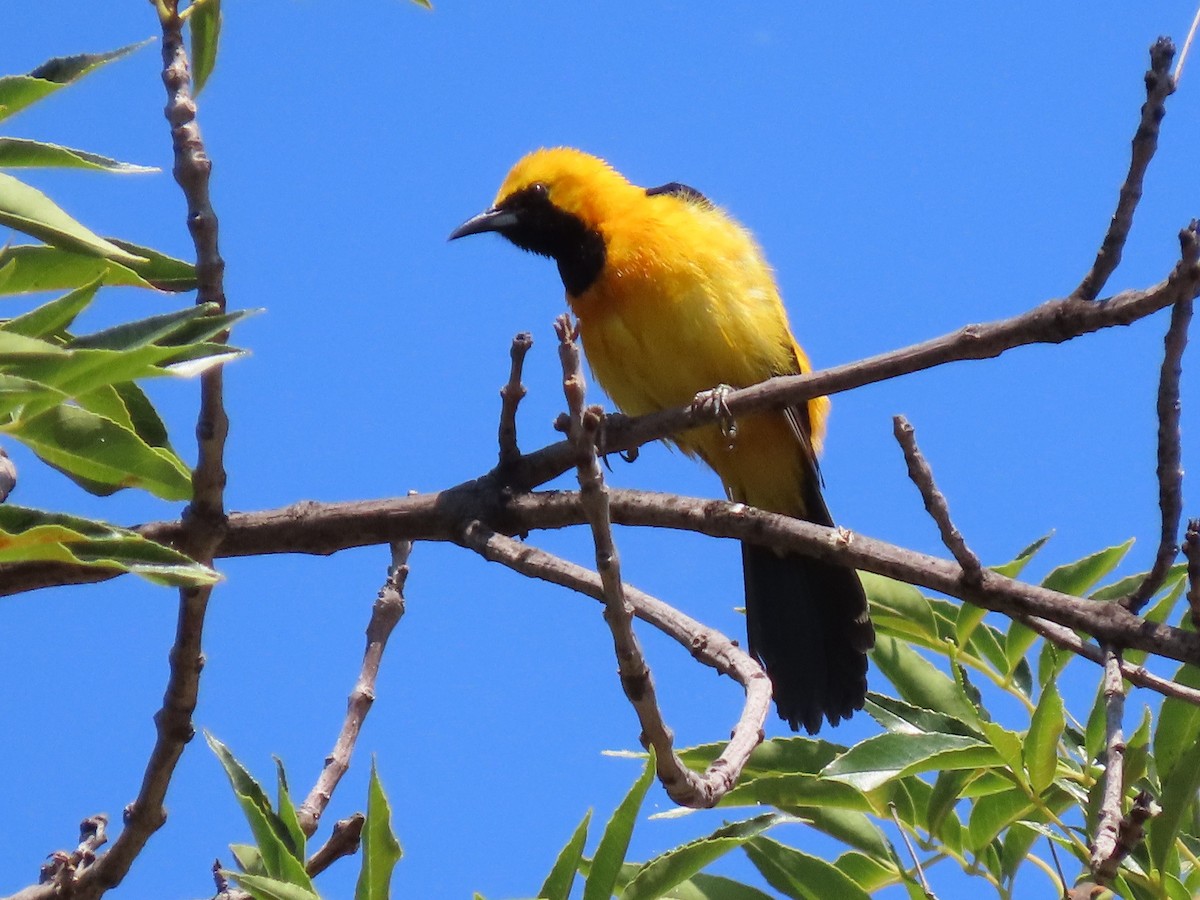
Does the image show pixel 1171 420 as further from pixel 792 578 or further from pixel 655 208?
pixel 655 208

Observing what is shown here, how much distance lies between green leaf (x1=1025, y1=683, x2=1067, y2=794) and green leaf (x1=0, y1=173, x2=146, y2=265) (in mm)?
1493

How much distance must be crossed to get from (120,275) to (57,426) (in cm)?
32

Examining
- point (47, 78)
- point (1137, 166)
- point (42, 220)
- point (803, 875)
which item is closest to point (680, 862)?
point (803, 875)

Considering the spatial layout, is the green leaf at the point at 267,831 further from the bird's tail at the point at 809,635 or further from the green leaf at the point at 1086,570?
the bird's tail at the point at 809,635

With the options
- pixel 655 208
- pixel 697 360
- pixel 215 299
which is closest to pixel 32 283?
pixel 215 299

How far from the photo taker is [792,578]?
4.33 meters

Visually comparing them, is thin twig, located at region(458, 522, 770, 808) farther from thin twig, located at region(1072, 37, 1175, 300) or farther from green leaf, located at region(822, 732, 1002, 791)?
thin twig, located at region(1072, 37, 1175, 300)

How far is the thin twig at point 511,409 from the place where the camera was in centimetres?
251

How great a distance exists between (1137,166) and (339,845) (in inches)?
61.3

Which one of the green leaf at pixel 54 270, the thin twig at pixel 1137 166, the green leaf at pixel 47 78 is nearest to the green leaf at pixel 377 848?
the green leaf at pixel 54 270

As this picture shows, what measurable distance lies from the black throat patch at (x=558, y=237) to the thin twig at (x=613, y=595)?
9.32ft

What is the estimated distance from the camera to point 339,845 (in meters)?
2.18

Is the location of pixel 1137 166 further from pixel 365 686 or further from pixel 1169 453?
pixel 365 686

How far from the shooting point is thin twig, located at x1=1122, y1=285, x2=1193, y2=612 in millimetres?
1708
